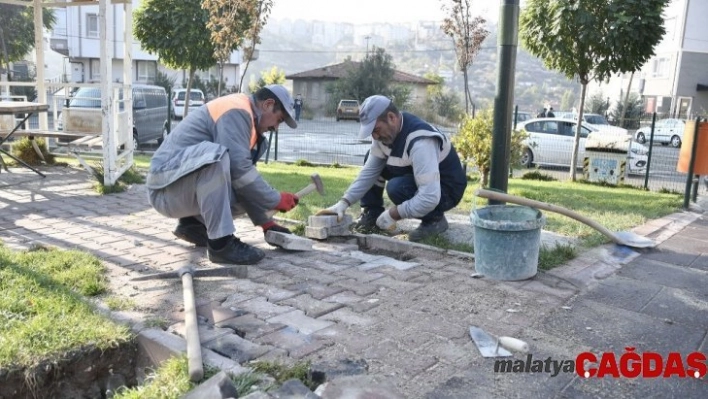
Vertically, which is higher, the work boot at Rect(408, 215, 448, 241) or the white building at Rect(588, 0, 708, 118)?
the white building at Rect(588, 0, 708, 118)

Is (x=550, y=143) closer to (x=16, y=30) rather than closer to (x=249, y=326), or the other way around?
(x=249, y=326)

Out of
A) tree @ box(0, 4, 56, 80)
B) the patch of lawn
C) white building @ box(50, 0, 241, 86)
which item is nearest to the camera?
the patch of lawn

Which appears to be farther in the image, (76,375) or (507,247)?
(507,247)

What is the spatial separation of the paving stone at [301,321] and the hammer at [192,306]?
1.49ft

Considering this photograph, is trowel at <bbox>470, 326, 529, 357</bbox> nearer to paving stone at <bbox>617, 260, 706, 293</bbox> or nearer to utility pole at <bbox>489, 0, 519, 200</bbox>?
paving stone at <bbox>617, 260, 706, 293</bbox>

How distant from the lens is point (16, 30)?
29.8 metres

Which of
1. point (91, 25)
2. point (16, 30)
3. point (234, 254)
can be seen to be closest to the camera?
point (234, 254)

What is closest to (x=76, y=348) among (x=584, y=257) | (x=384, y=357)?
(x=384, y=357)

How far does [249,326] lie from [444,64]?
105 meters

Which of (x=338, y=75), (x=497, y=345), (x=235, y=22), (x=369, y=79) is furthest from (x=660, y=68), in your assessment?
(x=497, y=345)

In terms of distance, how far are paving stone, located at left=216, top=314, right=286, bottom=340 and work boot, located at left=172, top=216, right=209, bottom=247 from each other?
1.65m

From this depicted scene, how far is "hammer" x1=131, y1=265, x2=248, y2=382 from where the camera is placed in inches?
105

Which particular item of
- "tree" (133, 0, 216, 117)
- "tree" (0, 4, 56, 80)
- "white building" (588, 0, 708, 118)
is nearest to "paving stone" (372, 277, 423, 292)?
"tree" (133, 0, 216, 117)

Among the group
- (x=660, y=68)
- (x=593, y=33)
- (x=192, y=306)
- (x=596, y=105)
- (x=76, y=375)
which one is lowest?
(x=76, y=375)
